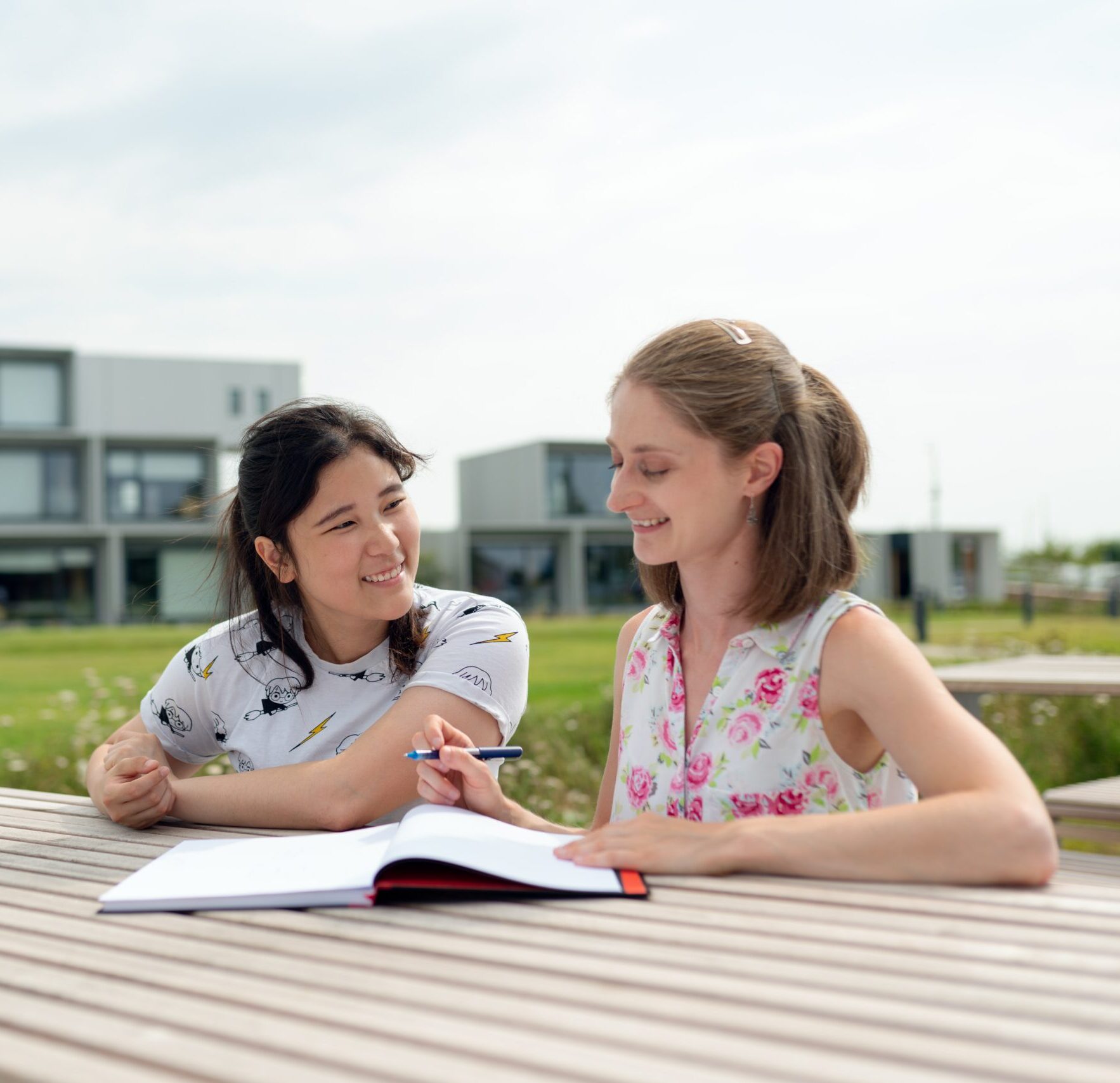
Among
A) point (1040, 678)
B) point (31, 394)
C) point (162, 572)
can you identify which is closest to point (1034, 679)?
point (1040, 678)

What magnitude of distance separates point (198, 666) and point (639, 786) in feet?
3.69

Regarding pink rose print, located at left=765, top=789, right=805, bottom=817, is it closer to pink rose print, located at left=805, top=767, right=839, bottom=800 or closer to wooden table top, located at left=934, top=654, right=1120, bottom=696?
Result: pink rose print, located at left=805, top=767, right=839, bottom=800

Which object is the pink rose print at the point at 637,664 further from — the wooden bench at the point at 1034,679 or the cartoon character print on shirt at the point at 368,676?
the wooden bench at the point at 1034,679

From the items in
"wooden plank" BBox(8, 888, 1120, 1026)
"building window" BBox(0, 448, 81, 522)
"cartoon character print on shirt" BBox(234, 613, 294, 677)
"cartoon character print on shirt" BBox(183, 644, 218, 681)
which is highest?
"building window" BBox(0, 448, 81, 522)

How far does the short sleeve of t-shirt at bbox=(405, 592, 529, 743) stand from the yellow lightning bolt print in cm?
21

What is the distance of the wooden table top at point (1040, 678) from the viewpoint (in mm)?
4359

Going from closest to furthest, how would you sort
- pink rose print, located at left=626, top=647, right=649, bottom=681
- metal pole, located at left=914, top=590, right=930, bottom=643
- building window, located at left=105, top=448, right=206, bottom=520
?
pink rose print, located at left=626, top=647, right=649, bottom=681 < metal pole, located at left=914, top=590, right=930, bottom=643 < building window, located at left=105, top=448, right=206, bottom=520

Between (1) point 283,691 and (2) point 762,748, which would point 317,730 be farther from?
(2) point 762,748

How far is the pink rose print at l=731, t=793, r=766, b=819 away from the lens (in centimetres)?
202

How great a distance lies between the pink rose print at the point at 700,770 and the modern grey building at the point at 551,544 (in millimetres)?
35567

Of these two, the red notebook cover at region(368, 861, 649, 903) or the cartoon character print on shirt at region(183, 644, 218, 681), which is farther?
the cartoon character print on shirt at region(183, 644, 218, 681)

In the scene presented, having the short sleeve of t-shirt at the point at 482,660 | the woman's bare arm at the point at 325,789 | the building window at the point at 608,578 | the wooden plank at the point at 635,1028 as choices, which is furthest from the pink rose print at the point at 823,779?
the building window at the point at 608,578

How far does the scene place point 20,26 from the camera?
6.00 meters

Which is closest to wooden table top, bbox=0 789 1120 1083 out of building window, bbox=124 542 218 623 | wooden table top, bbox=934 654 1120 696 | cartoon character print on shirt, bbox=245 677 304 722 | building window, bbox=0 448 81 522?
cartoon character print on shirt, bbox=245 677 304 722
